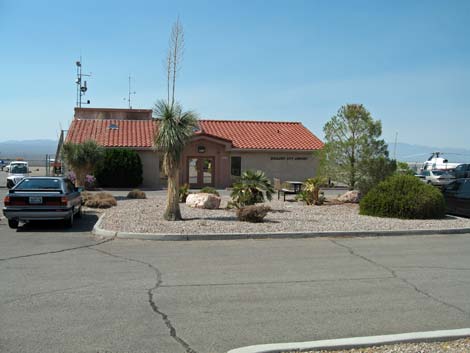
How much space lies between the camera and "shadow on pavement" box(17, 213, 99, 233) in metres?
13.7

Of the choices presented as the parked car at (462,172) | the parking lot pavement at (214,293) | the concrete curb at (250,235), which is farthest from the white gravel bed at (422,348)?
the parked car at (462,172)

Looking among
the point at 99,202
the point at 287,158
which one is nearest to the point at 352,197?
the point at 99,202

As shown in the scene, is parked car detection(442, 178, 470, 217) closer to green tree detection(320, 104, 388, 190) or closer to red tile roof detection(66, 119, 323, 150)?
green tree detection(320, 104, 388, 190)

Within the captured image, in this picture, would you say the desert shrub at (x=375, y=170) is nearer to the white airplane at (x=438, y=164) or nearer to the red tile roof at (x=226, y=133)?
the red tile roof at (x=226, y=133)

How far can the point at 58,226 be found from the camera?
14.5m

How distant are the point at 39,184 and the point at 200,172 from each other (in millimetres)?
19770

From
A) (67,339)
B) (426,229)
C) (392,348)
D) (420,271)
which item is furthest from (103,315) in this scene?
(426,229)

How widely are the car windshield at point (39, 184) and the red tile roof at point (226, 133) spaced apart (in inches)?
725

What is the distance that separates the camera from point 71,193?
48.4ft

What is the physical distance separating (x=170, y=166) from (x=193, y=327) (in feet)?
30.9

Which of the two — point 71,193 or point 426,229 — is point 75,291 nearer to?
point 71,193

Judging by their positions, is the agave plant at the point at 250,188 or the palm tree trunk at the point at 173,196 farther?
the agave plant at the point at 250,188

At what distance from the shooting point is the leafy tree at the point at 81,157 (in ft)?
78.6

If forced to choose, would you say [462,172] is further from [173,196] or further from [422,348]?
[422,348]
